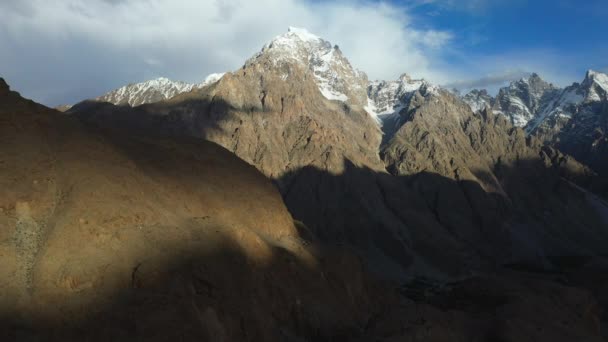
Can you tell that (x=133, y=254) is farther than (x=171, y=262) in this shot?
No

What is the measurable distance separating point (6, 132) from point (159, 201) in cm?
1280

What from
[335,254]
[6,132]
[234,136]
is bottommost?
[335,254]

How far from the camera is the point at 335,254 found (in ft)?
208

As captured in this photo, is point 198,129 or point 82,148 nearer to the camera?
point 82,148

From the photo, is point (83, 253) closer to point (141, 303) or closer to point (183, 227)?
point (141, 303)

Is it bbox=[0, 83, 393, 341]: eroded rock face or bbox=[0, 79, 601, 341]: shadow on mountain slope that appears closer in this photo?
bbox=[0, 83, 393, 341]: eroded rock face

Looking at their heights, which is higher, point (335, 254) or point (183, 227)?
point (183, 227)

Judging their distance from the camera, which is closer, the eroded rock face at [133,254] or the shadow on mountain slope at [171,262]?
the eroded rock face at [133,254]

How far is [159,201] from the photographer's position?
4688cm

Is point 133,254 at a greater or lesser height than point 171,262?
greater

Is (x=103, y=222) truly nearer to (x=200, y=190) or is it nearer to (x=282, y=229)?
(x=200, y=190)

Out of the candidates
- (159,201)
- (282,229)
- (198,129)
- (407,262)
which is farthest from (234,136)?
(159,201)

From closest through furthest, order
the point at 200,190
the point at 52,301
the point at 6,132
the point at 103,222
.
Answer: the point at 52,301 < the point at 103,222 < the point at 6,132 < the point at 200,190

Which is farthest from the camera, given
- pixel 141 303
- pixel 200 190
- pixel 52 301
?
pixel 200 190
